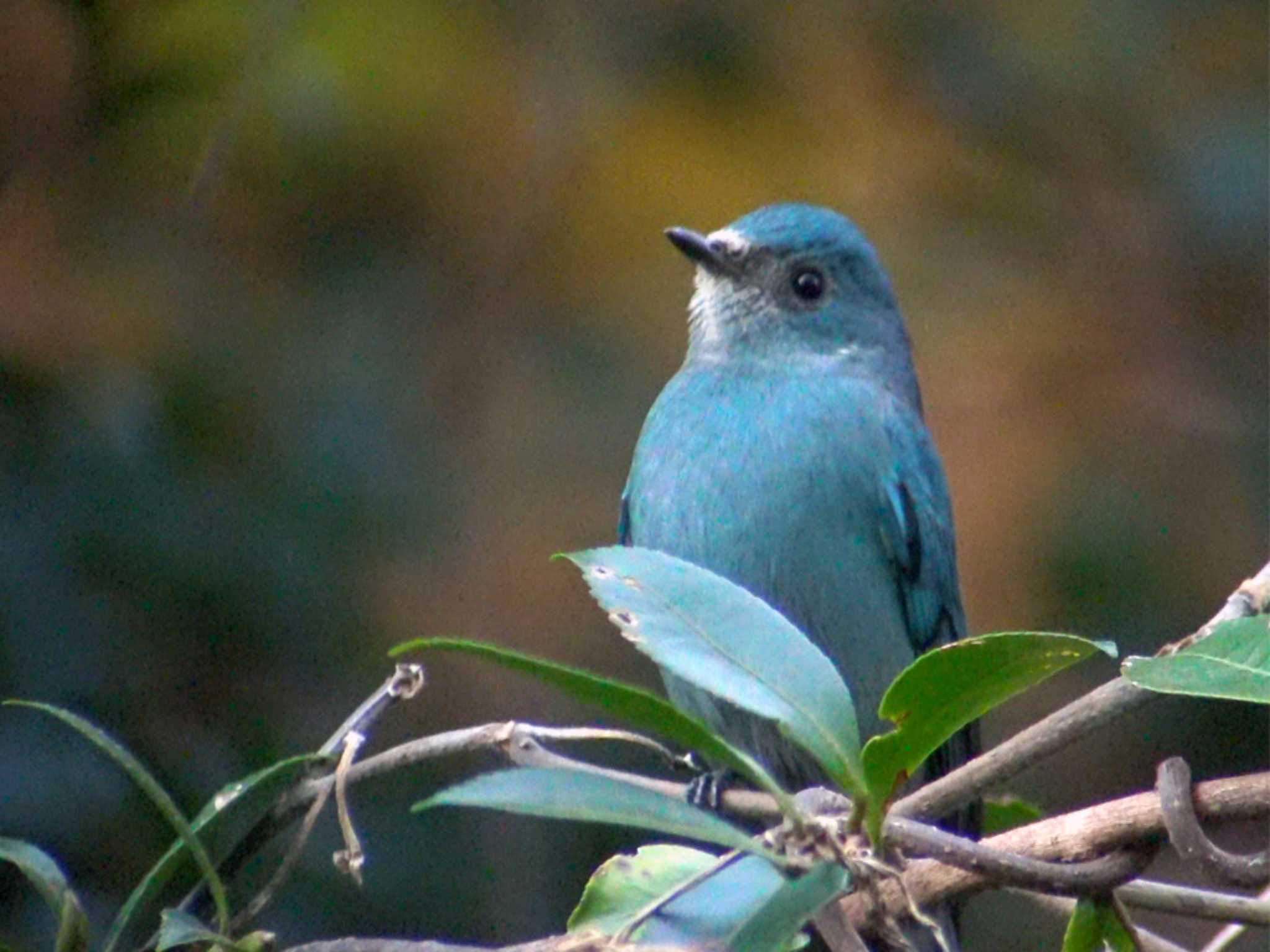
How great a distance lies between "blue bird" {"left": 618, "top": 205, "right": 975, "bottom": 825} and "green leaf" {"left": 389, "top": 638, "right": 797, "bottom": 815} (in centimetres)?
182

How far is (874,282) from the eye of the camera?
13.4 feet

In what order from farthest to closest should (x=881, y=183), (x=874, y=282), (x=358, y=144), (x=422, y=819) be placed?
(x=881, y=183) → (x=358, y=144) → (x=874, y=282) → (x=422, y=819)

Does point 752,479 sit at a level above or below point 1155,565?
above

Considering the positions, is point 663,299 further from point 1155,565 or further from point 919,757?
point 919,757

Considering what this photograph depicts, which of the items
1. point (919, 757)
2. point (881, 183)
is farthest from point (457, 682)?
point (919, 757)

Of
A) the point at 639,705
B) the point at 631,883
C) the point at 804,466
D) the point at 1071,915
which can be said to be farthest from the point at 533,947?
the point at 804,466

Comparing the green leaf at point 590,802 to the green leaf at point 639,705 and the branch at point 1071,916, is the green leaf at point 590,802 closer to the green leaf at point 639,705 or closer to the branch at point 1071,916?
the green leaf at point 639,705

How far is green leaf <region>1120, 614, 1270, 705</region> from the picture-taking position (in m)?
1.50

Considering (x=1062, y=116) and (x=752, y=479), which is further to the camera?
(x=1062, y=116)

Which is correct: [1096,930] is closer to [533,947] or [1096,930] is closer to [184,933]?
[533,947]

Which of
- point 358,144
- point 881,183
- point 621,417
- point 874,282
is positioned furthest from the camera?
point 881,183

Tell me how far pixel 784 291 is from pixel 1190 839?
252 cm

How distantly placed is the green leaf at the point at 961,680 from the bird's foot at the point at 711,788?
2.28 feet

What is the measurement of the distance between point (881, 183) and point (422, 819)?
2.61 m
